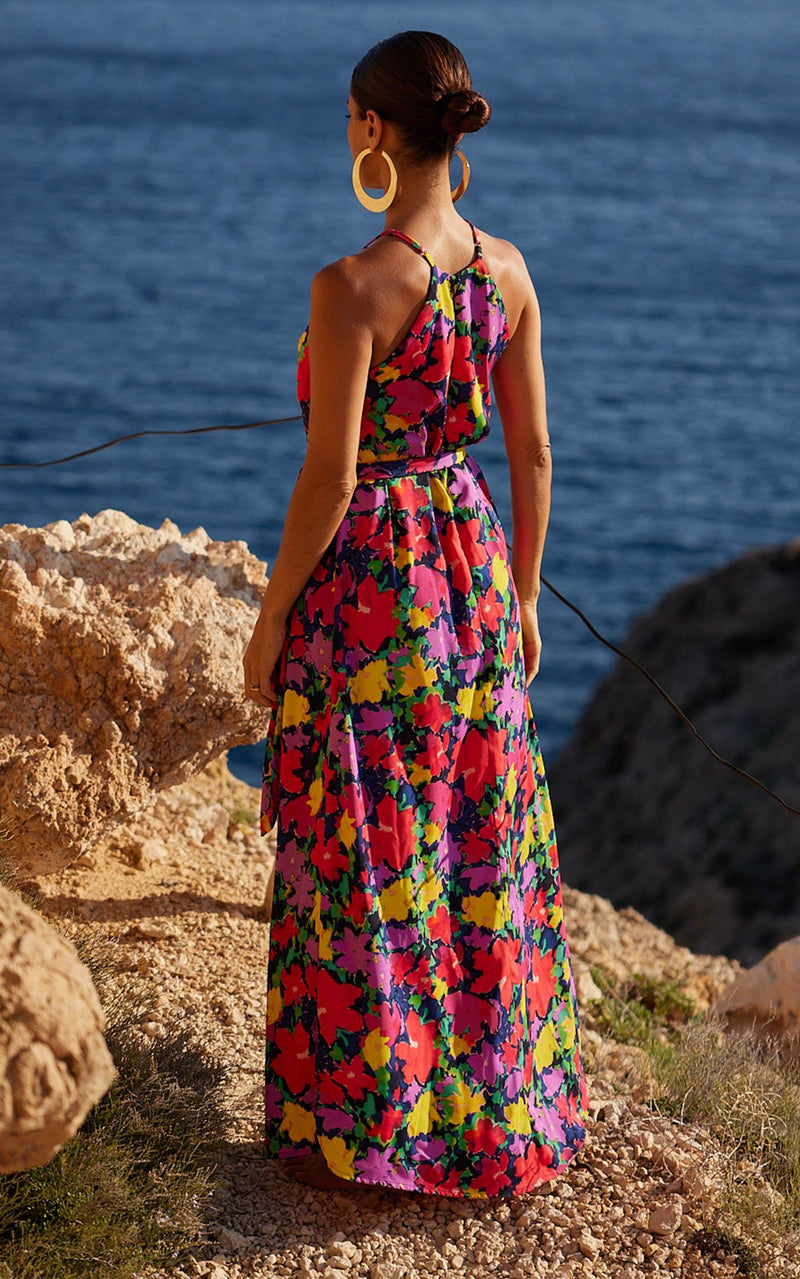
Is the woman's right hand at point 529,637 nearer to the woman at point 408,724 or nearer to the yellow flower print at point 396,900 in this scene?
the woman at point 408,724

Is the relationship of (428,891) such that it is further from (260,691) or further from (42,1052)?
(42,1052)

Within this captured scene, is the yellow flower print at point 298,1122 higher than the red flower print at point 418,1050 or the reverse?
the reverse

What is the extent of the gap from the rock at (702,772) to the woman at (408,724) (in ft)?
29.9

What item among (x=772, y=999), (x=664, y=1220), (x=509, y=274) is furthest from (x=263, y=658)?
(x=772, y=999)

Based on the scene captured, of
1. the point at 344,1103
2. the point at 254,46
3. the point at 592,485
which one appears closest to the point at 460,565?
the point at 344,1103

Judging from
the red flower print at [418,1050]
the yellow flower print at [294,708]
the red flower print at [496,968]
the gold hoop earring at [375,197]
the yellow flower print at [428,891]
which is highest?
the gold hoop earring at [375,197]

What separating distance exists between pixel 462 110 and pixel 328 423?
678 mm

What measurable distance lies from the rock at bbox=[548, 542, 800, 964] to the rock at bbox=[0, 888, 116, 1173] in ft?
33.8

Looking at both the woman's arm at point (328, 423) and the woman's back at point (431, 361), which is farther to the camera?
the woman's back at point (431, 361)

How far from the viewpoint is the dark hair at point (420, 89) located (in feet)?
9.43

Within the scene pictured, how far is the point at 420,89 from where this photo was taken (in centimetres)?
288

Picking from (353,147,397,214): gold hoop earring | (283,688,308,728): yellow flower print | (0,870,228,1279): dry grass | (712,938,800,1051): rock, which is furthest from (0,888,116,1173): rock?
(712,938,800,1051): rock

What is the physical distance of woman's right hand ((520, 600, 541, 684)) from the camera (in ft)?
11.8

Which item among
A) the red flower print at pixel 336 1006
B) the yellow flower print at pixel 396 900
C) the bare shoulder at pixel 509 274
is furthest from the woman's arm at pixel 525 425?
the red flower print at pixel 336 1006
